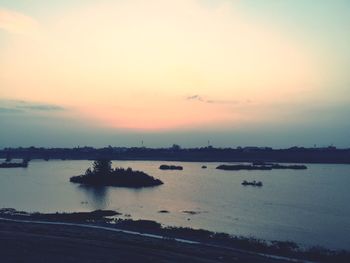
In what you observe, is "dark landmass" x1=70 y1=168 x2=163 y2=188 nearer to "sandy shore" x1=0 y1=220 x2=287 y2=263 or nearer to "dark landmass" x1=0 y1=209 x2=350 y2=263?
"dark landmass" x1=0 y1=209 x2=350 y2=263

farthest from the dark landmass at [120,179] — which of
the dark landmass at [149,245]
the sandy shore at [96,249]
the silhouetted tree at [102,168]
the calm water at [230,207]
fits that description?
the sandy shore at [96,249]

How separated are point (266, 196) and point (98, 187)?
42.0m

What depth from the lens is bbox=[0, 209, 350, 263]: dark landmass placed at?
29.8 meters

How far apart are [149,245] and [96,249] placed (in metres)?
4.11

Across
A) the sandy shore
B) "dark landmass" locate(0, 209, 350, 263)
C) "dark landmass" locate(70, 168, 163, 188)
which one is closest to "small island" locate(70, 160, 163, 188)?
Answer: "dark landmass" locate(70, 168, 163, 188)

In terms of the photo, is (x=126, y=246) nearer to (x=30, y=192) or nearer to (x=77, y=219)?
(x=77, y=219)

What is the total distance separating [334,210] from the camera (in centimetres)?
5950

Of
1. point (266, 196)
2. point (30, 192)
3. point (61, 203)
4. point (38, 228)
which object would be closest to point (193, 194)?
point (266, 196)

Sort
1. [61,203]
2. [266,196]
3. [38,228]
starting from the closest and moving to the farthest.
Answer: [38,228] < [61,203] < [266,196]

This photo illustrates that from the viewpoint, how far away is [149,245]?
3297 cm

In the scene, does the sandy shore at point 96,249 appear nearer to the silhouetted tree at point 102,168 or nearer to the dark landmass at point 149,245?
the dark landmass at point 149,245

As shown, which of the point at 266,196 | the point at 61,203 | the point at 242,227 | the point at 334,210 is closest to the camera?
the point at 242,227

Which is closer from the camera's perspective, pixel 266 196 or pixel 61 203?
pixel 61 203

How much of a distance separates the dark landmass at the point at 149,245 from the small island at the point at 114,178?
6197 centimetres
